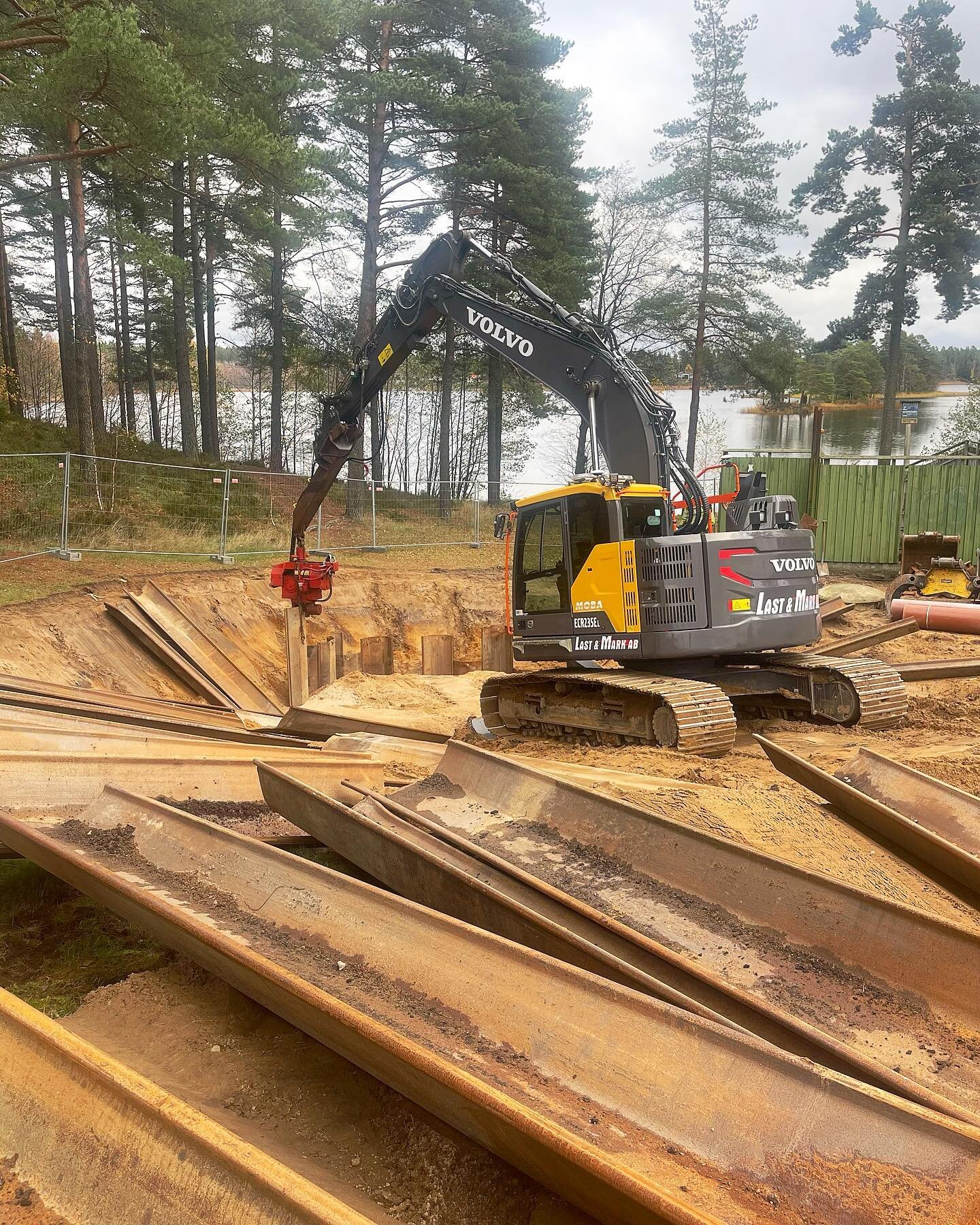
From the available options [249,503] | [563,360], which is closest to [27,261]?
[249,503]

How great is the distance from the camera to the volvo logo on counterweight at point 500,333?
9.19 meters

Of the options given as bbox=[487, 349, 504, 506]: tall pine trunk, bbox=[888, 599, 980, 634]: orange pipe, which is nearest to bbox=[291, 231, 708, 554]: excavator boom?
bbox=[888, 599, 980, 634]: orange pipe

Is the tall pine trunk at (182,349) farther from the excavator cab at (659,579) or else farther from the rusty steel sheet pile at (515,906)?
the rusty steel sheet pile at (515,906)

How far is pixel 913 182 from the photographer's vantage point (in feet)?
83.0

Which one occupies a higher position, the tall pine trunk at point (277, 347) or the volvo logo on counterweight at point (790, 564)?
the tall pine trunk at point (277, 347)

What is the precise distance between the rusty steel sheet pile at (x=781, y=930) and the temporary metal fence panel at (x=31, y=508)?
1240 centimetres

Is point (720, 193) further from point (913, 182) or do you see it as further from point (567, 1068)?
point (567, 1068)

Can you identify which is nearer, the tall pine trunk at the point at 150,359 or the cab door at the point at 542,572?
the cab door at the point at 542,572

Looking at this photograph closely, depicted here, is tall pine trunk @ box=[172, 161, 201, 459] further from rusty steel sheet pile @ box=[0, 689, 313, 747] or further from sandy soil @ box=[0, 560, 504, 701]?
rusty steel sheet pile @ box=[0, 689, 313, 747]

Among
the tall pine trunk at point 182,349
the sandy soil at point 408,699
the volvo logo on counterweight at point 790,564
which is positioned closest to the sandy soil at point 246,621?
the sandy soil at point 408,699

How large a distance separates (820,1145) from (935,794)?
342 centimetres

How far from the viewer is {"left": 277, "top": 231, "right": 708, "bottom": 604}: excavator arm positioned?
27.9 ft

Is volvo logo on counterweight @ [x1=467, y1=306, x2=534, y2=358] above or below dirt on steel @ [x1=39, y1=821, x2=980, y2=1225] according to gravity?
above

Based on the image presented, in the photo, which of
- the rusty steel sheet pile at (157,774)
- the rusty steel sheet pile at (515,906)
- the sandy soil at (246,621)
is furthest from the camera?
the sandy soil at (246,621)
